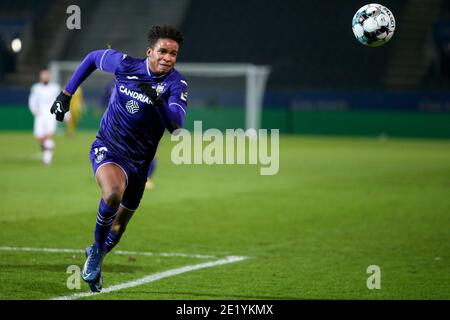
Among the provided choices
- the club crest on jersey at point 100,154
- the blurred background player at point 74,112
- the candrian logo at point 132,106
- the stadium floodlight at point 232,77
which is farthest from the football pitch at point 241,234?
the stadium floodlight at point 232,77

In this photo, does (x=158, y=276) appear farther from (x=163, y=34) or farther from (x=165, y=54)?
(x=163, y=34)

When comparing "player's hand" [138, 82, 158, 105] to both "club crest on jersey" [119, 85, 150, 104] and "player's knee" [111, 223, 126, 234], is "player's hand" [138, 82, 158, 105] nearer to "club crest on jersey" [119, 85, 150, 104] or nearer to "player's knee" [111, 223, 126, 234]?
"club crest on jersey" [119, 85, 150, 104]

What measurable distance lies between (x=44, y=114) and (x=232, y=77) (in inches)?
853

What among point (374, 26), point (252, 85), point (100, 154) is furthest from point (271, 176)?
point (252, 85)

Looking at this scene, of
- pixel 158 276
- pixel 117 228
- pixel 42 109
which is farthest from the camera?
pixel 42 109

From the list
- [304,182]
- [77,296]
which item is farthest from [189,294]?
[304,182]

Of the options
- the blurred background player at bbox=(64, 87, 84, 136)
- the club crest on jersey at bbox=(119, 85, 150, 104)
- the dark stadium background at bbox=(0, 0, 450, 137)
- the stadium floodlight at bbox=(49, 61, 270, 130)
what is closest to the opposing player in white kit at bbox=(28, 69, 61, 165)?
the blurred background player at bbox=(64, 87, 84, 136)

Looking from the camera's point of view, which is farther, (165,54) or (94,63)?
(94,63)

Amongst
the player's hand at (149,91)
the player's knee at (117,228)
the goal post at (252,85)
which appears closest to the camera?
the player's hand at (149,91)

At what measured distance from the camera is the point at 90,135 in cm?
3841

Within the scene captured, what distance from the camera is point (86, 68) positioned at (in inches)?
332

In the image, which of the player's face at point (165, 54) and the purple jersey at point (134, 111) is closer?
the player's face at point (165, 54)

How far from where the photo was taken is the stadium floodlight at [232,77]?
38.0 m

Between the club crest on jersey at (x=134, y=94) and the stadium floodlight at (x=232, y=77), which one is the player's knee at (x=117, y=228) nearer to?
the club crest on jersey at (x=134, y=94)
